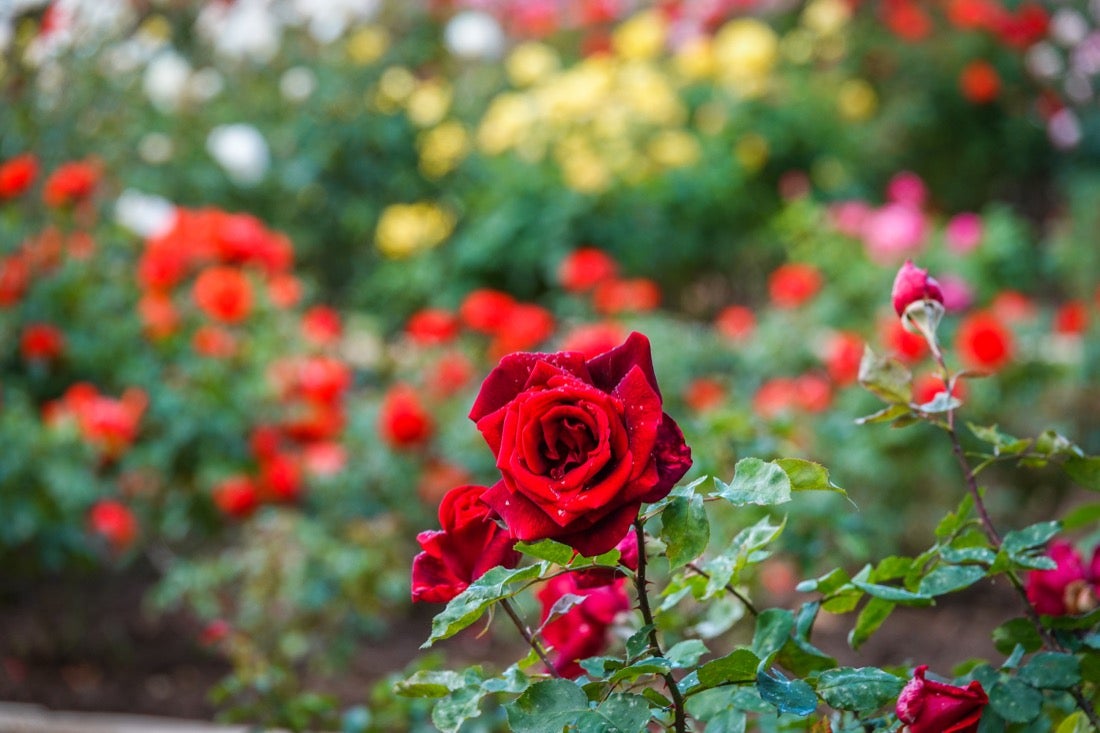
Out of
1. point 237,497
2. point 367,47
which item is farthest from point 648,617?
point 367,47

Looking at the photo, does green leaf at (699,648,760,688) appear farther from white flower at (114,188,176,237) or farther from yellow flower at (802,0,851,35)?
yellow flower at (802,0,851,35)

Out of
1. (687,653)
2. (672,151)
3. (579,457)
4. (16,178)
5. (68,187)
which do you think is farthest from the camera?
(672,151)

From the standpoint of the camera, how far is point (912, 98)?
575 centimetres

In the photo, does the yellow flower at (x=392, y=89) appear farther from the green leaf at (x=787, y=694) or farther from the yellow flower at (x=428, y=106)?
the green leaf at (x=787, y=694)

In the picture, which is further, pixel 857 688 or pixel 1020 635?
pixel 1020 635

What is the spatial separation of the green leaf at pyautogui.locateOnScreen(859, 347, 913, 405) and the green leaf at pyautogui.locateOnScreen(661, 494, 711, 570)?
0.22m

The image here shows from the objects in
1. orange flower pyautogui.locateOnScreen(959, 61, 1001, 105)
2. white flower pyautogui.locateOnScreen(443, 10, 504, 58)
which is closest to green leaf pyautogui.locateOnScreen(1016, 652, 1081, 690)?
white flower pyautogui.locateOnScreen(443, 10, 504, 58)

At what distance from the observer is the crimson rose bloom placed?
60 cm

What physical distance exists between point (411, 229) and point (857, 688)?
13.3 feet

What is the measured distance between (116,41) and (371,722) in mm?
2348

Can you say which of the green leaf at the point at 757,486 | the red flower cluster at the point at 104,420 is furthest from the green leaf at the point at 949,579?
the red flower cluster at the point at 104,420

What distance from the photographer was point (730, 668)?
26.4 inches

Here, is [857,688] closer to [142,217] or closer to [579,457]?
[579,457]

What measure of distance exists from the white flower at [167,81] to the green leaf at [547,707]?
419cm
